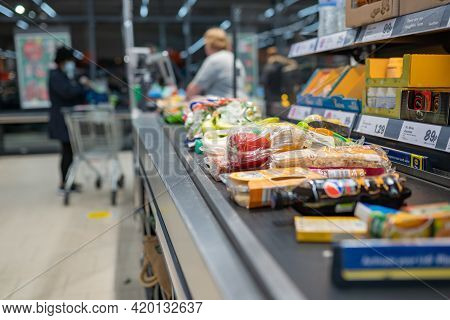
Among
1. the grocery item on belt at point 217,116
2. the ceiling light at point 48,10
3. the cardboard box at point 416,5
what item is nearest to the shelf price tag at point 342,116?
the grocery item on belt at point 217,116

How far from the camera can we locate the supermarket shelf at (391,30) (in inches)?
46.2

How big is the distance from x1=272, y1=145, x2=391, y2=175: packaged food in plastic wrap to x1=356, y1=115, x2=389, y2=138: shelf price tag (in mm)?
298

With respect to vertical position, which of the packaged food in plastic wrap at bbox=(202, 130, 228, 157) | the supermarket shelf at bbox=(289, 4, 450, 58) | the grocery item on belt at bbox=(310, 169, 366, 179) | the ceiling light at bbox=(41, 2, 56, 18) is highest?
the ceiling light at bbox=(41, 2, 56, 18)

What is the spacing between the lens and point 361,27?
1.65 metres

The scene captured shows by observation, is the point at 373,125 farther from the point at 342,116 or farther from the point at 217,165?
the point at 217,165

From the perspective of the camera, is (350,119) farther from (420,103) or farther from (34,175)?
(34,175)

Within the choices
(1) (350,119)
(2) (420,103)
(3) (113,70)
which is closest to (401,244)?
(2) (420,103)

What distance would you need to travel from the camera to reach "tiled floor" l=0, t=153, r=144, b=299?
2736 millimetres

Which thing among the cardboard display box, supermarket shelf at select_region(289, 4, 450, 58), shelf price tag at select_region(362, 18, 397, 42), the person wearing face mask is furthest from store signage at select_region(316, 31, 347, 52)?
the person wearing face mask

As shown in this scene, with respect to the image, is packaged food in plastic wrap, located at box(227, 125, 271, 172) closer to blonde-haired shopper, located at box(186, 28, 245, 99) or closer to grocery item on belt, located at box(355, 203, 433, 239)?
grocery item on belt, located at box(355, 203, 433, 239)

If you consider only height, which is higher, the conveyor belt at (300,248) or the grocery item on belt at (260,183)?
the grocery item on belt at (260,183)

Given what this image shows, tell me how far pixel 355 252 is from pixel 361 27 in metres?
1.23

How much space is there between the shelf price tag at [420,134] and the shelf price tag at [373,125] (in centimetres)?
9

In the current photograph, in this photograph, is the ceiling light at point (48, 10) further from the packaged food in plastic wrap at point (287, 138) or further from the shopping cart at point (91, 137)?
the packaged food in plastic wrap at point (287, 138)
